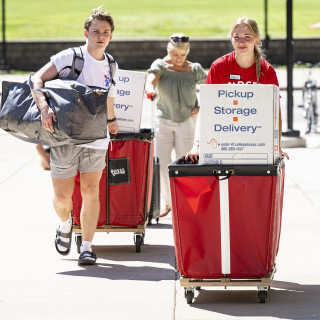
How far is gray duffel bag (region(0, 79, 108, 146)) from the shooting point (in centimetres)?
654

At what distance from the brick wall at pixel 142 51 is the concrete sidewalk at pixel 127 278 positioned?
22.7 metres

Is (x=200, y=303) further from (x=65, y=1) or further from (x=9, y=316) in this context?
(x=65, y=1)

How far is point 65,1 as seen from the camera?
179 ft

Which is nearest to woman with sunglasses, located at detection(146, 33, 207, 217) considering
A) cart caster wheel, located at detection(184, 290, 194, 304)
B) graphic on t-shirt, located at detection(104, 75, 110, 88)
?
graphic on t-shirt, located at detection(104, 75, 110, 88)

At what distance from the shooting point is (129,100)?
25.4ft

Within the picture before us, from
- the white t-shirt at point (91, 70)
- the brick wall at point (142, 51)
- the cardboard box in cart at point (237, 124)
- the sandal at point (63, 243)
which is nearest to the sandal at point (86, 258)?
the sandal at point (63, 243)

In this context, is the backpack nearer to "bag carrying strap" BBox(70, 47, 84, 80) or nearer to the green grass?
"bag carrying strap" BBox(70, 47, 84, 80)

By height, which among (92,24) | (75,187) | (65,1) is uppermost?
(65,1)

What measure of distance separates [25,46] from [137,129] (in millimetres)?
26060

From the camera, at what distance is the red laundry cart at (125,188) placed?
7582 mm

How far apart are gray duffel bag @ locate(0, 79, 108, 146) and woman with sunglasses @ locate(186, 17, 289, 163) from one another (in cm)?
84

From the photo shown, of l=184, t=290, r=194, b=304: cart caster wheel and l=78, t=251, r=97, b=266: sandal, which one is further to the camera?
l=78, t=251, r=97, b=266: sandal

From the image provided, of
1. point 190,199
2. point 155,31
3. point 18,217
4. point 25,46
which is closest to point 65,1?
point 155,31

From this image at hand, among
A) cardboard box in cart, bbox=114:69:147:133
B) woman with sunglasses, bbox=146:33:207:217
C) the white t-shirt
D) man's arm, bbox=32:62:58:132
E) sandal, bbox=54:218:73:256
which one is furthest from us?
woman with sunglasses, bbox=146:33:207:217
